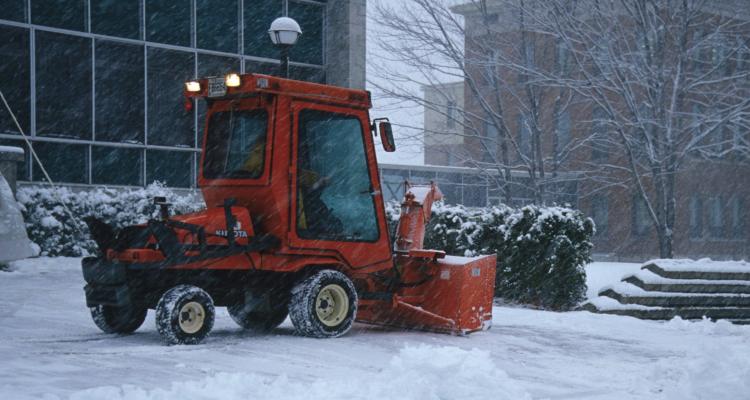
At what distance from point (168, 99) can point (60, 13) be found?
9.17 feet

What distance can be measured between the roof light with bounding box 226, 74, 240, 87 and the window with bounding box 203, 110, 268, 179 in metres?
0.39

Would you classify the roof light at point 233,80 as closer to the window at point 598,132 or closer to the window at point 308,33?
the window at point 308,33

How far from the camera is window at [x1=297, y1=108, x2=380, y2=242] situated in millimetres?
9508

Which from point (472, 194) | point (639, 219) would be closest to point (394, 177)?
point (472, 194)

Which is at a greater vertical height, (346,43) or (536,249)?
(346,43)

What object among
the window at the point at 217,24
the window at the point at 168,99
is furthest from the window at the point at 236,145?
the window at the point at 217,24

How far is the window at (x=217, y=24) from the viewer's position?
2058 centimetres

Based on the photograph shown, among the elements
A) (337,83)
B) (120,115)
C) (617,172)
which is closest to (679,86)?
(337,83)

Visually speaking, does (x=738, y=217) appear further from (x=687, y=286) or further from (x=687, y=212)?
(x=687, y=286)

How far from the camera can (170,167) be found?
779 inches

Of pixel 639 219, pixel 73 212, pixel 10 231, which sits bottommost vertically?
pixel 10 231

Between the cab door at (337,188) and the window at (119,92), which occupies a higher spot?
the window at (119,92)

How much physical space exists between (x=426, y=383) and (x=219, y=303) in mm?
3675

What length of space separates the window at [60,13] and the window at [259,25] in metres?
3.90
